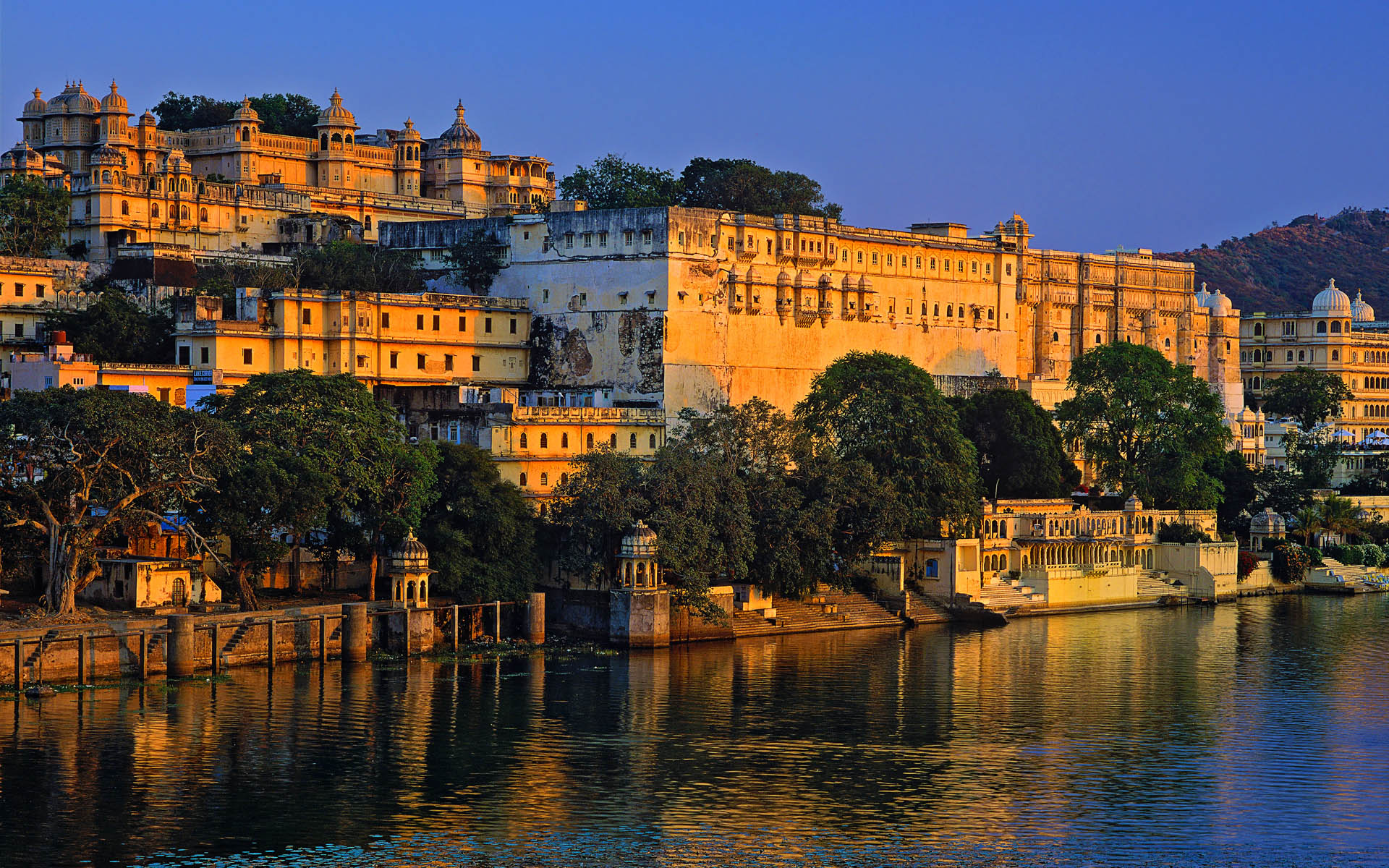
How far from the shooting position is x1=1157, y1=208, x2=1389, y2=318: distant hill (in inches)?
6781

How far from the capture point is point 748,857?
3534 centimetres

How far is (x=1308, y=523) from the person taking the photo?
262ft

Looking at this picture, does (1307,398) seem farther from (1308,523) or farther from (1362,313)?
(1362,313)

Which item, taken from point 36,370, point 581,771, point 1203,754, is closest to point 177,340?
point 36,370

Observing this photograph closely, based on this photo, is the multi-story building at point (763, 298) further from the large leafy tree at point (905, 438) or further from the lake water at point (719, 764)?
the lake water at point (719, 764)

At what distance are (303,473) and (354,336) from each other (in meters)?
18.3

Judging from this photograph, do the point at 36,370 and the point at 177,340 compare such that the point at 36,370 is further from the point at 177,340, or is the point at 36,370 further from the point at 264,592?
the point at 264,592

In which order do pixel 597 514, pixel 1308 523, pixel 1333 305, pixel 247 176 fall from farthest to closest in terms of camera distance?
1. pixel 1333 305
2. pixel 247 176
3. pixel 1308 523
4. pixel 597 514

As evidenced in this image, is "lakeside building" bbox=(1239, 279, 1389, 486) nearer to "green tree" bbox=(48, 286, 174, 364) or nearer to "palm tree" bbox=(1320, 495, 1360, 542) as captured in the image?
"palm tree" bbox=(1320, 495, 1360, 542)

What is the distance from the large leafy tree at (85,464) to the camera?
49.8 meters

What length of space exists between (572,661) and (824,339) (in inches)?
1215

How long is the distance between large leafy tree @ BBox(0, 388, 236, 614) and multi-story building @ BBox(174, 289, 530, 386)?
617 inches

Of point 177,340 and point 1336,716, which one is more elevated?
point 177,340

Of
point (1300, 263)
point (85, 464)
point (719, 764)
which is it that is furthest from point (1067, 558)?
point (1300, 263)
